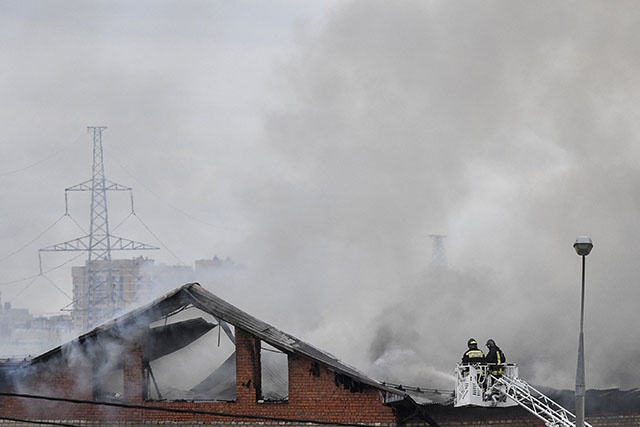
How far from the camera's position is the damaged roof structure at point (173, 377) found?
21172 millimetres

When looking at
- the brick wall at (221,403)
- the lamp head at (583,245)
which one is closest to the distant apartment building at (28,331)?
the brick wall at (221,403)

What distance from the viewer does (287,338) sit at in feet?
72.5


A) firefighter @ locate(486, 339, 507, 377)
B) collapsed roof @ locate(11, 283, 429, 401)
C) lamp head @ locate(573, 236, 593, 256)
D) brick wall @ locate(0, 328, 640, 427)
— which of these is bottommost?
brick wall @ locate(0, 328, 640, 427)

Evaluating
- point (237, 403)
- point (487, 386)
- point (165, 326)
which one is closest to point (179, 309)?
point (165, 326)

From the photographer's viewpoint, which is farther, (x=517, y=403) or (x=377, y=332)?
(x=377, y=332)

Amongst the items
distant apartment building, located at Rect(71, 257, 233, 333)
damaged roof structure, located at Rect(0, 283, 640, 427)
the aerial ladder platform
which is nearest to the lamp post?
the aerial ladder platform

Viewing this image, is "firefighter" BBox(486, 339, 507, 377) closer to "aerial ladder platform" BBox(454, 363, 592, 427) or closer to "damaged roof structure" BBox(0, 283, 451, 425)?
"aerial ladder platform" BBox(454, 363, 592, 427)

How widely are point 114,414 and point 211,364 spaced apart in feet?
7.18

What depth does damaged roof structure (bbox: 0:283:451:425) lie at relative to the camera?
21.2 meters

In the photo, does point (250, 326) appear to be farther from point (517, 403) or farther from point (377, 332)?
point (377, 332)

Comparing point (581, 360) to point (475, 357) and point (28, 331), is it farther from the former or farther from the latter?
point (28, 331)

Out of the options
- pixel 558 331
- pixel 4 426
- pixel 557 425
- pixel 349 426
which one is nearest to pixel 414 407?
pixel 349 426

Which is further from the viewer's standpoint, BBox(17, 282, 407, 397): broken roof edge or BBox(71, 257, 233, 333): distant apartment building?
BBox(71, 257, 233, 333): distant apartment building

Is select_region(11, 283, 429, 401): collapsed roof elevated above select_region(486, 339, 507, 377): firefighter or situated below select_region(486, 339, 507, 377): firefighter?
above
